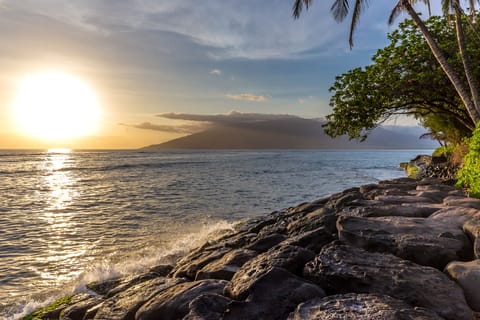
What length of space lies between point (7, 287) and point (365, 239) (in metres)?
8.92

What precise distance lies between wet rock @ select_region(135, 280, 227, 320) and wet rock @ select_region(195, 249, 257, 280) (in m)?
0.62

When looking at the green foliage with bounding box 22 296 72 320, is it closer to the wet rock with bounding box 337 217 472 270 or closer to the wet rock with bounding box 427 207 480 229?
the wet rock with bounding box 337 217 472 270

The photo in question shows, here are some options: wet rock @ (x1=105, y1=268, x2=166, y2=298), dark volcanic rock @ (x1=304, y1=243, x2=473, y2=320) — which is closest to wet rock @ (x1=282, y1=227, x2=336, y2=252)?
dark volcanic rock @ (x1=304, y1=243, x2=473, y2=320)

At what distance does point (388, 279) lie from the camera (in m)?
4.27

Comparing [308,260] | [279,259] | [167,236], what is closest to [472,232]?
[308,260]

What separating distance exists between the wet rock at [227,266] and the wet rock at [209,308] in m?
1.46

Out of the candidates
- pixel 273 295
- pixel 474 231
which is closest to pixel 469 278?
pixel 474 231

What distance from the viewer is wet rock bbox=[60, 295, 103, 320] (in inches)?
237

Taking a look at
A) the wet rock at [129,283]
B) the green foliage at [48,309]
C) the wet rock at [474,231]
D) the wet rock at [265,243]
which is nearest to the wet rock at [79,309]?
the wet rock at [129,283]

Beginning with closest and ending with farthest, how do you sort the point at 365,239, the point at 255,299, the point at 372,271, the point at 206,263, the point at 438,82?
the point at 255,299, the point at 372,271, the point at 365,239, the point at 206,263, the point at 438,82

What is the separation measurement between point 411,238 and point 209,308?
3741 millimetres

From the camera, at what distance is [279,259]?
5.30 metres

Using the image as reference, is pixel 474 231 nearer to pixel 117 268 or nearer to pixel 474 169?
pixel 474 169

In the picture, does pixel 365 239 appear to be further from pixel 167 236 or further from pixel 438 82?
pixel 438 82
